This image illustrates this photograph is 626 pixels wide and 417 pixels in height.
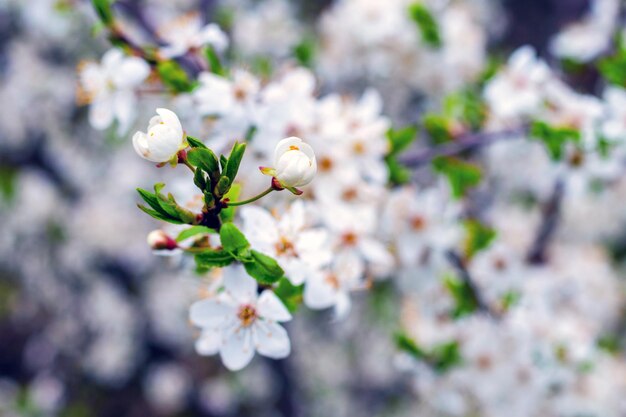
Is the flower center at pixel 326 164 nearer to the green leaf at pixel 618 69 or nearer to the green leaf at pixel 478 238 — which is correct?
the green leaf at pixel 478 238

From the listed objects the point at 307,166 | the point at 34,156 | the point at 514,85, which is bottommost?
the point at 307,166

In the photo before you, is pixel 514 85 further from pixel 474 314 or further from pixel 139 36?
pixel 139 36

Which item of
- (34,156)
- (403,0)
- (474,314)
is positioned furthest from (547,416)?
(34,156)

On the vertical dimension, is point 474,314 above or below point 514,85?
below

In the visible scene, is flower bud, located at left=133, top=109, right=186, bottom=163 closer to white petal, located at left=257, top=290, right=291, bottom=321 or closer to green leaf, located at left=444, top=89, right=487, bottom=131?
white petal, located at left=257, top=290, right=291, bottom=321

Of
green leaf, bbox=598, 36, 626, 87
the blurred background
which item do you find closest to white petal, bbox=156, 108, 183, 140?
green leaf, bbox=598, 36, 626, 87

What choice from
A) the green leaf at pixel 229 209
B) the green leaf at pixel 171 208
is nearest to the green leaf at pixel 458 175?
the green leaf at pixel 229 209

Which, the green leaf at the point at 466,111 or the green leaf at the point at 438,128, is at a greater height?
the green leaf at the point at 466,111

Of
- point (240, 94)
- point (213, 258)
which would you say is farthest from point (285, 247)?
point (240, 94)
